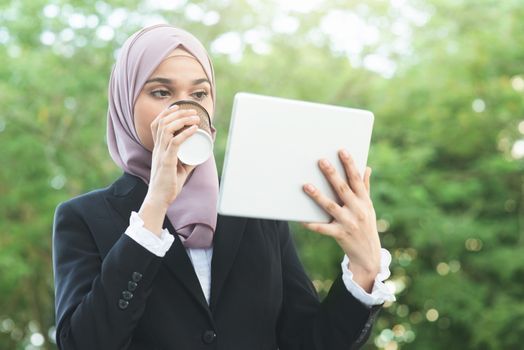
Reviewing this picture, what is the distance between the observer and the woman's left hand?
180 cm

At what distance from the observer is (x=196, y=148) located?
1.75 meters

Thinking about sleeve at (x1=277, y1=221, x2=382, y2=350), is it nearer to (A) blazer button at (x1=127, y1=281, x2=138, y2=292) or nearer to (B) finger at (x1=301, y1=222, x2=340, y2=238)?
(B) finger at (x1=301, y1=222, x2=340, y2=238)

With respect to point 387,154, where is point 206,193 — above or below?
above

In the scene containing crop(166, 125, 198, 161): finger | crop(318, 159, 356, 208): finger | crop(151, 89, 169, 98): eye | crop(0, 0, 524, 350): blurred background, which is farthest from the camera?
crop(0, 0, 524, 350): blurred background

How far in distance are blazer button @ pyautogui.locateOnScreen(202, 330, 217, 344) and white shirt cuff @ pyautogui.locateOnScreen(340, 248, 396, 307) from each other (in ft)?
1.06

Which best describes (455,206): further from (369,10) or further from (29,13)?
(29,13)

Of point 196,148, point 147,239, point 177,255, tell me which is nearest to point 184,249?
point 177,255

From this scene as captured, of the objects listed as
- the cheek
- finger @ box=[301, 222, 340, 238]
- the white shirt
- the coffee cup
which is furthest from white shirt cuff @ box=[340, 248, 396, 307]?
the cheek

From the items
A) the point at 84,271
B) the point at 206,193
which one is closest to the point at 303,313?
the point at 206,193

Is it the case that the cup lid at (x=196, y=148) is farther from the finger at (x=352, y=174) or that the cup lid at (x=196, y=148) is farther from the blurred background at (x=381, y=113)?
the blurred background at (x=381, y=113)

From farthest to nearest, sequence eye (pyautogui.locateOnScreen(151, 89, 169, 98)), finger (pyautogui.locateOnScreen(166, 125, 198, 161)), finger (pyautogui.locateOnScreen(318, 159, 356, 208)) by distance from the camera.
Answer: eye (pyautogui.locateOnScreen(151, 89, 169, 98))
finger (pyautogui.locateOnScreen(318, 159, 356, 208))
finger (pyautogui.locateOnScreen(166, 125, 198, 161))

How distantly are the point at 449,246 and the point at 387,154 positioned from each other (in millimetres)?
1401

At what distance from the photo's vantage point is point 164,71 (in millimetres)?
1911

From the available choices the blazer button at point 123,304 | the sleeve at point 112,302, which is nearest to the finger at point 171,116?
the sleeve at point 112,302
